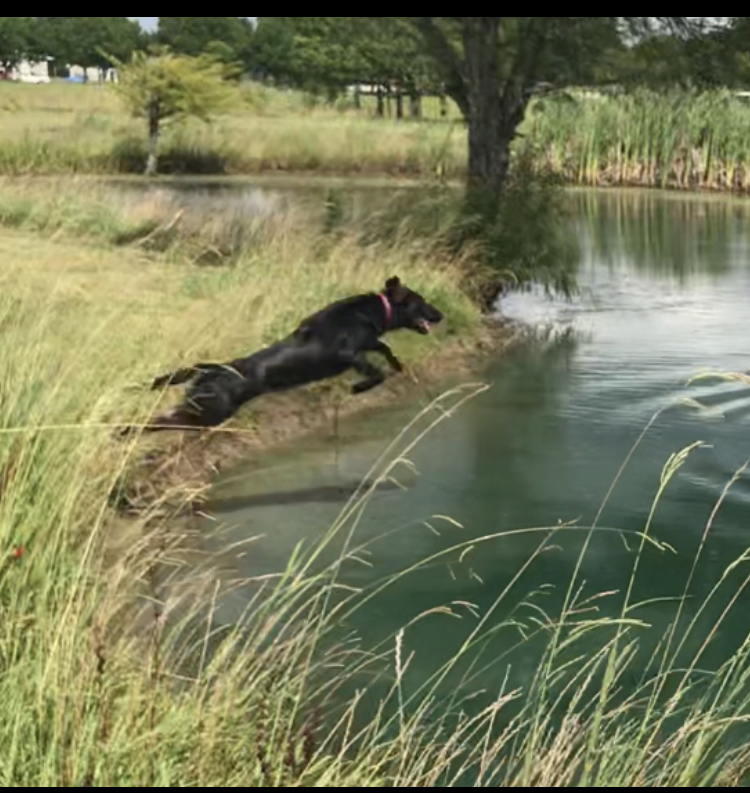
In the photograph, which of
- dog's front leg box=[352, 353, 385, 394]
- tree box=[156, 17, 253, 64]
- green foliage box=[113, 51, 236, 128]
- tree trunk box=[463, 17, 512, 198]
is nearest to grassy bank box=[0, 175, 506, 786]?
dog's front leg box=[352, 353, 385, 394]

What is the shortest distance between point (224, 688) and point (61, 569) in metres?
0.77

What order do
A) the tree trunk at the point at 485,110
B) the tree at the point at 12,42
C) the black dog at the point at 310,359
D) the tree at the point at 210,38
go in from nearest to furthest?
the black dog at the point at 310,359 < the tree trunk at the point at 485,110 < the tree at the point at 12,42 < the tree at the point at 210,38

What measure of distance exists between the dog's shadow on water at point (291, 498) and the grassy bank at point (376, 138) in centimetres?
1433

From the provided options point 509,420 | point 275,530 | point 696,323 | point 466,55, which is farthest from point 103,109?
point 275,530

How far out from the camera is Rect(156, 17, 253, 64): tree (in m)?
22.2

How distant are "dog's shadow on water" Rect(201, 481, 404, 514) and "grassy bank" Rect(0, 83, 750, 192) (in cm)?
1433

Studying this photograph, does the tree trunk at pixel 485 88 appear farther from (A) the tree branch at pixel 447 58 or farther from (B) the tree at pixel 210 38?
(B) the tree at pixel 210 38

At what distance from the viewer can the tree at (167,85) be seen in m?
24.1

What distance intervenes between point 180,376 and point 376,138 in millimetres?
22553


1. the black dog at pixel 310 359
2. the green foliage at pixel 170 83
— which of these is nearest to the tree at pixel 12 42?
the black dog at pixel 310 359

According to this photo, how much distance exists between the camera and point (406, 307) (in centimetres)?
769

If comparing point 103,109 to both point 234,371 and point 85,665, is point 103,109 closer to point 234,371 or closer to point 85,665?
point 234,371

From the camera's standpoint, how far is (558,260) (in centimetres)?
1302

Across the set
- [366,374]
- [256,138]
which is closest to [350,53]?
[366,374]
